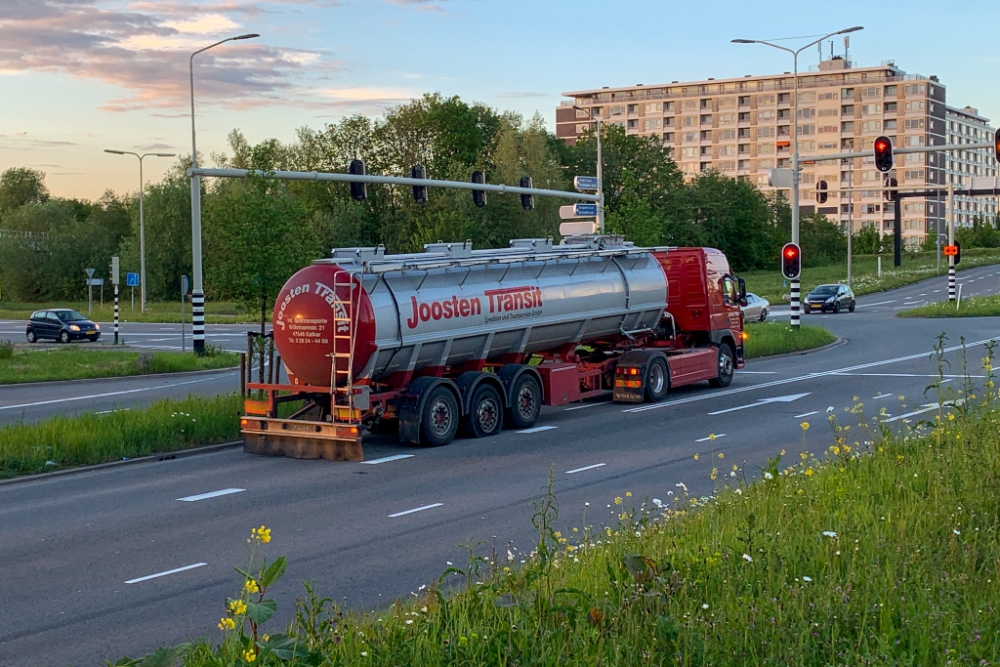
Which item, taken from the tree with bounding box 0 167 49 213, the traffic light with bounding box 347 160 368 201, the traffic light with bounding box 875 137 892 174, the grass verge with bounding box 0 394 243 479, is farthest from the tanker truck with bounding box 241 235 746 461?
the tree with bounding box 0 167 49 213

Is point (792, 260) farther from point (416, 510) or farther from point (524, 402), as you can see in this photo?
point (416, 510)

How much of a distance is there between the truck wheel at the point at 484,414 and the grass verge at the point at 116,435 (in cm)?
374

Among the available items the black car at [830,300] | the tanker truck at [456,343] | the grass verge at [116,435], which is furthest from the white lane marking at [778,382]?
the black car at [830,300]

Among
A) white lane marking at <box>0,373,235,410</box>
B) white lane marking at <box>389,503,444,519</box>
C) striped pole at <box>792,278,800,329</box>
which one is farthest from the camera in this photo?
striped pole at <box>792,278,800,329</box>

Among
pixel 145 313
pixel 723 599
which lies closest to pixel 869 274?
pixel 145 313

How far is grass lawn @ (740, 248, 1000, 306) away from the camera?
7706 centimetres

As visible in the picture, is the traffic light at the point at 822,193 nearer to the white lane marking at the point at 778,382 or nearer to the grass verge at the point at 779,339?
the grass verge at the point at 779,339

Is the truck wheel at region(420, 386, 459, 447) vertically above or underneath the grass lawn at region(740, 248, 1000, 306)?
underneath

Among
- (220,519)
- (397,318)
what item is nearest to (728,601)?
(220,519)

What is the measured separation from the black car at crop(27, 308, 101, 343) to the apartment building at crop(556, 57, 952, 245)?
98809mm

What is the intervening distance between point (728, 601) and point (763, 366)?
975 inches

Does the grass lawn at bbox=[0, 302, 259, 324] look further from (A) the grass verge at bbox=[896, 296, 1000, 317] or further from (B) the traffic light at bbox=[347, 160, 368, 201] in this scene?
(A) the grass verge at bbox=[896, 296, 1000, 317]

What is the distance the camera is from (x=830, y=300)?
58.5m

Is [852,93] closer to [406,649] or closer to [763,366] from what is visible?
[763,366]
